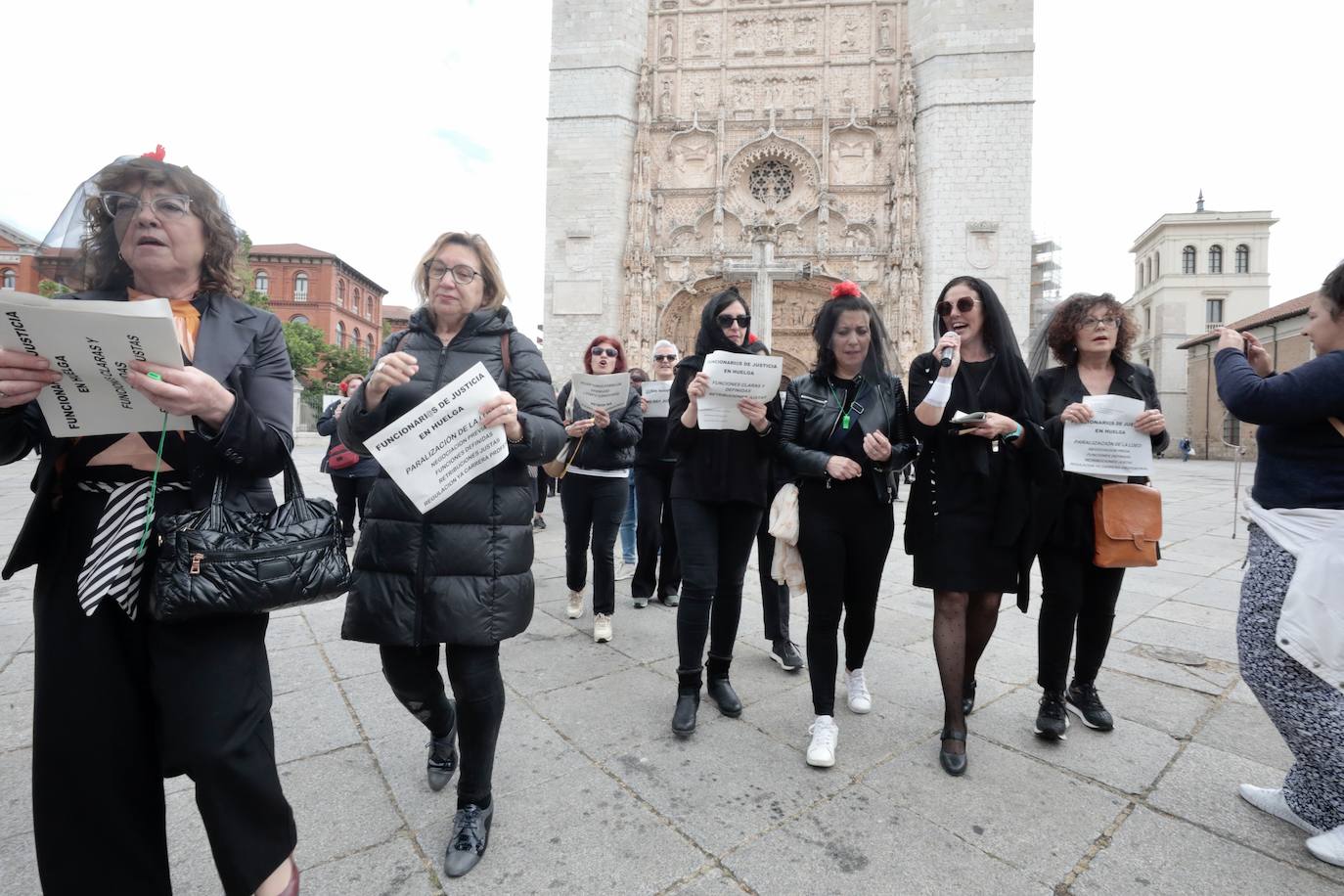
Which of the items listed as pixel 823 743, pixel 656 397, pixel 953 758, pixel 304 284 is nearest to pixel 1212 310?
pixel 656 397

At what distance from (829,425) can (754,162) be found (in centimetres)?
2449

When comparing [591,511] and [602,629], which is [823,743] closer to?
[602,629]

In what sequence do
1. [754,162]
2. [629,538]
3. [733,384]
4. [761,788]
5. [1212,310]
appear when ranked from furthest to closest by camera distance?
[1212,310] → [754,162] → [629,538] → [733,384] → [761,788]

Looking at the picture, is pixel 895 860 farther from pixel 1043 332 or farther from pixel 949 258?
pixel 949 258

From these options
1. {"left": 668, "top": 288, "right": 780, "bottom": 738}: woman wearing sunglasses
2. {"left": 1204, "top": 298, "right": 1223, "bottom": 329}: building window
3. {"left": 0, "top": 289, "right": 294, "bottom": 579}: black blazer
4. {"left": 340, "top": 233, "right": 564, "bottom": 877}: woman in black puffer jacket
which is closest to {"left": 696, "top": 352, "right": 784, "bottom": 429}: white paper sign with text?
{"left": 668, "top": 288, "right": 780, "bottom": 738}: woman wearing sunglasses

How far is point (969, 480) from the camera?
276 centimetres

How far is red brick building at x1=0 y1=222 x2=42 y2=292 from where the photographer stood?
4.85 ft

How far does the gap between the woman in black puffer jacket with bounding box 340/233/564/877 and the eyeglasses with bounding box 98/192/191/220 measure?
61cm

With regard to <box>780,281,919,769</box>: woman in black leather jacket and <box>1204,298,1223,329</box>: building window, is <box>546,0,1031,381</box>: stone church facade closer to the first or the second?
<box>780,281,919,769</box>: woman in black leather jacket

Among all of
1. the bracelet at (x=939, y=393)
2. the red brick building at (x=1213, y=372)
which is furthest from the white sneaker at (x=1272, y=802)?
the red brick building at (x=1213, y=372)

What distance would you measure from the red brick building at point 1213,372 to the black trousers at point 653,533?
31530mm

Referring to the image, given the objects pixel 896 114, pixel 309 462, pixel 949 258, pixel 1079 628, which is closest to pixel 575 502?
pixel 1079 628

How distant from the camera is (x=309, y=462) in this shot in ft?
57.0

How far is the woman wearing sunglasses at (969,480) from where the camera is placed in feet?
8.84
